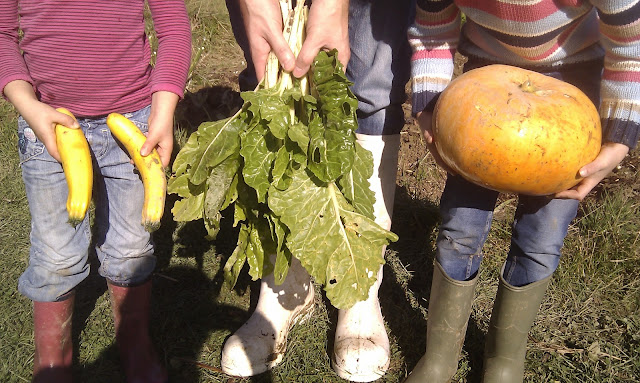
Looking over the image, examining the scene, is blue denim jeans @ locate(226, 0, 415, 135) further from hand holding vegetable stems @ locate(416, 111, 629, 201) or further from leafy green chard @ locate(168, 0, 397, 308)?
hand holding vegetable stems @ locate(416, 111, 629, 201)

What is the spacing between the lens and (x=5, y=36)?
2348 millimetres

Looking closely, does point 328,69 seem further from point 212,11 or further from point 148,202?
point 212,11

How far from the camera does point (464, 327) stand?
8.55ft

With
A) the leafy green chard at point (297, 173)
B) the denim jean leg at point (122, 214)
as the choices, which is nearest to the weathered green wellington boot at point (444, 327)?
the leafy green chard at point (297, 173)

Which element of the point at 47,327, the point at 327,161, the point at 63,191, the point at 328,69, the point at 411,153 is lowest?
the point at 411,153

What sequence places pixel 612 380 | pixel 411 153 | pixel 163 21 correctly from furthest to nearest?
pixel 411 153, pixel 612 380, pixel 163 21

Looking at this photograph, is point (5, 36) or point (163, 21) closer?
point (5, 36)

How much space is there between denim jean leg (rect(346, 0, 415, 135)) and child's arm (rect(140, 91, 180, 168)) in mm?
825

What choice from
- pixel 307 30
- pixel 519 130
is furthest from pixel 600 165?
pixel 307 30

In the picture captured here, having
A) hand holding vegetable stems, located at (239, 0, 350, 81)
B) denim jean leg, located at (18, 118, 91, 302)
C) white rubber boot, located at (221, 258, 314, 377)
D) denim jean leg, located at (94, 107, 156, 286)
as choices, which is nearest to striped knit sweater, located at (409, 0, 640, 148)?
hand holding vegetable stems, located at (239, 0, 350, 81)

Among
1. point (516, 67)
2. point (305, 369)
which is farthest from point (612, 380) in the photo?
point (516, 67)

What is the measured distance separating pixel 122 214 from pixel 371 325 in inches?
51.7

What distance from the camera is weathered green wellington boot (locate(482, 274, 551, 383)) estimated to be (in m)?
2.42

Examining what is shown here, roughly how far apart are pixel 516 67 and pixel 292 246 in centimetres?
105
